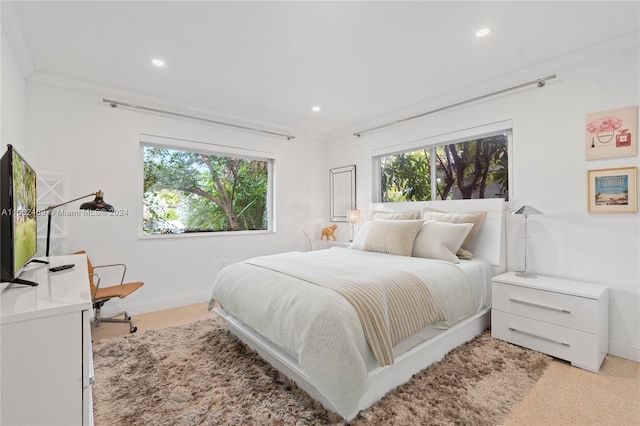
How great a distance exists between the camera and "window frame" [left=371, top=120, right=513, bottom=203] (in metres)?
3.07

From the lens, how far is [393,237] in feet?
10.0

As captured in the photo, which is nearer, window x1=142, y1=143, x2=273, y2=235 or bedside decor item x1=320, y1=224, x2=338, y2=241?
window x1=142, y1=143, x2=273, y2=235

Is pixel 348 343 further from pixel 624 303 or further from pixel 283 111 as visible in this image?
pixel 283 111

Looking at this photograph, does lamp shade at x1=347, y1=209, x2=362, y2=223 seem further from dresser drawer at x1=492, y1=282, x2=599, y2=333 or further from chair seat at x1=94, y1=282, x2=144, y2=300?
chair seat at x1=94, y1=282, x2=144, y2=300

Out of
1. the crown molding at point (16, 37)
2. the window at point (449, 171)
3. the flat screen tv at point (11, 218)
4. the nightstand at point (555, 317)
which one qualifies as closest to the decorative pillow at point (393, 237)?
the nightstand at point (555, 317)

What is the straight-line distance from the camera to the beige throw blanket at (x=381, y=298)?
1659 mm

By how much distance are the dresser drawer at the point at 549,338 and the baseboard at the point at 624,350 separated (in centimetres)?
41

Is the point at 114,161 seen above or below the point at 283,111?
below

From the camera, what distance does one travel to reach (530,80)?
2814 mm

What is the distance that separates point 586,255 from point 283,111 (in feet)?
11.8

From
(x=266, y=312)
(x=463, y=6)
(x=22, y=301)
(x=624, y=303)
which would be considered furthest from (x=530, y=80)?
(x=22, y=301)

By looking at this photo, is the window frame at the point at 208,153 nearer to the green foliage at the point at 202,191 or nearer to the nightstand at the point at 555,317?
the green foliage at the point at 202,191

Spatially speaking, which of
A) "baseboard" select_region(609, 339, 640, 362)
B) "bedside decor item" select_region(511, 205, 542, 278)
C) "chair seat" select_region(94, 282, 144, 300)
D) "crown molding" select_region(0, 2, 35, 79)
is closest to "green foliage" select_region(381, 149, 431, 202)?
"bedside decor item" select_region(511, 205, 542, 278)

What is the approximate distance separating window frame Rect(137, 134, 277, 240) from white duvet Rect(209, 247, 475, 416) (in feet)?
5.01
